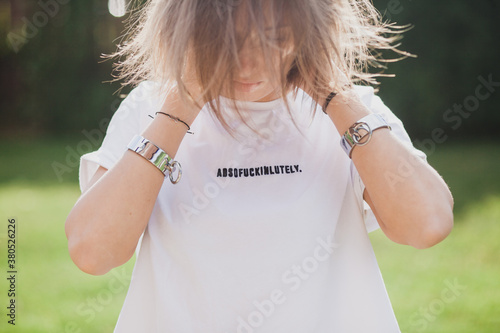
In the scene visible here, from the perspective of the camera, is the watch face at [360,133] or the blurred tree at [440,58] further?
the blurred tree at [440,58]

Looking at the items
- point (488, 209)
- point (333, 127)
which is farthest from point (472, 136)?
point (333, 127)

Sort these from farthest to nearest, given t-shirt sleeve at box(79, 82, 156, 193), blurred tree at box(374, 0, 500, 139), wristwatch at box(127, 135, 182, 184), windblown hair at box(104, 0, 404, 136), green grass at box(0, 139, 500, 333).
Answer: blurred tree at box(374, 0, 500, 139) < green grass at box(0, 139, 500, 333) < t-shirt sleeve at box(79, 82, 156, 193) < wristwatch at box(127, 135, 182, 184) < windblown hair at box(104, 0, 404, 136)

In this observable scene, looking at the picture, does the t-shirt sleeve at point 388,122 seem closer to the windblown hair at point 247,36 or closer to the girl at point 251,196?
the girl at point 251,196

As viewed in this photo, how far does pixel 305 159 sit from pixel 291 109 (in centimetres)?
15

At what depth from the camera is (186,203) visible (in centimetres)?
142

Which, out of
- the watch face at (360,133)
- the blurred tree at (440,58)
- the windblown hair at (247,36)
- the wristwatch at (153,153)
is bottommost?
the blurred tree at (440,58)

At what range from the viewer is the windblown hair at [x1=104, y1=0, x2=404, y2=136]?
1255 mm

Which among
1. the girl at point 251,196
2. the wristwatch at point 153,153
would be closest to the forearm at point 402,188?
the girl at point 251,196

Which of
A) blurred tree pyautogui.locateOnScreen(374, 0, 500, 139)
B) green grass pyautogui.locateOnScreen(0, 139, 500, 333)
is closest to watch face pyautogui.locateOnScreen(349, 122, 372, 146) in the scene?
green grass pyautogui.locateOnScreen(0, 139, 500, 333)

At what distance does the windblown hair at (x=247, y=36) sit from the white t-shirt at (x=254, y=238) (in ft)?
0.40

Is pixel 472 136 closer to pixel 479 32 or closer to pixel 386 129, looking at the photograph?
pixel 479 32

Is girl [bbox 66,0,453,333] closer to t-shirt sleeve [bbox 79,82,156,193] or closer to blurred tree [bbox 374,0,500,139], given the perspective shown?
t-shirt sleeve [bbox 79,82,156,193]

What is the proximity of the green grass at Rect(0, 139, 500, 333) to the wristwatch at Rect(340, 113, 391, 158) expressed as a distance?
2890mm

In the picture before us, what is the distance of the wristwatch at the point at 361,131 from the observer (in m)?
1.39
